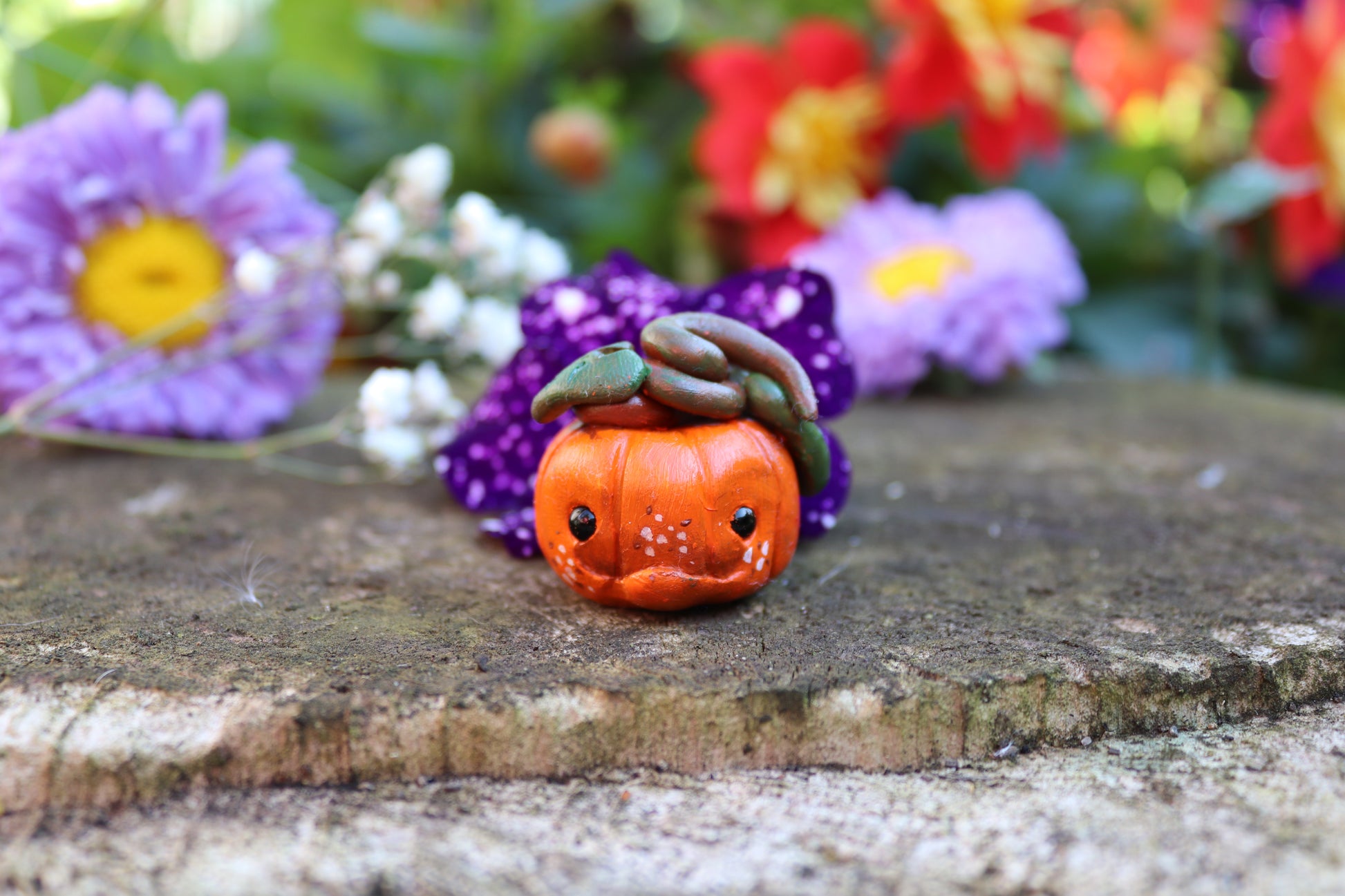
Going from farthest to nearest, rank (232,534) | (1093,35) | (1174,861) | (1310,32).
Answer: (1093,35) < (1310,32) < (232,534) < (1174,861)

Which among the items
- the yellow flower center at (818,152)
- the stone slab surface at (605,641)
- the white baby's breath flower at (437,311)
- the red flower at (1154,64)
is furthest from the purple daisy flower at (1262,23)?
the white baby's breath flower at (437,311)

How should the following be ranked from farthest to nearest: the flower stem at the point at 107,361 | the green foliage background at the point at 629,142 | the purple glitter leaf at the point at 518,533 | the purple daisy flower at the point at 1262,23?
the purple daisy flower at the point at 1262,23, the green foliage background at the point at 629,142, the flower stem at the point at 107,361, the purple glitter leaf at the point at 518,533

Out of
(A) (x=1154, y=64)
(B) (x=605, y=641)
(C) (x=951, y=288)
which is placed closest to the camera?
(B) (x=605, y=641)

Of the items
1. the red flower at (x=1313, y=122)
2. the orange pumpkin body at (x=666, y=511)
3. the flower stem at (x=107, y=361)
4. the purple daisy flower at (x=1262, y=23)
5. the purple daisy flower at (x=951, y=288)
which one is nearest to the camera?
the orange pumpkin body at (x=666, y=511)

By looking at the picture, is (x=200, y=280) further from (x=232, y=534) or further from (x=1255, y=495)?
(x=1255, y=495)

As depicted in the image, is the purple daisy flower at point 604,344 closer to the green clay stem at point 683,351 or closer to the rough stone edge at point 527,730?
the green clay stem at point 683,351

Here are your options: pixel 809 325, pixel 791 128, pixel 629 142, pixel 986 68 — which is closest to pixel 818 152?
pixel 791 128

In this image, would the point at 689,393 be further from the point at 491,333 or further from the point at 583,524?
the point at 491,333

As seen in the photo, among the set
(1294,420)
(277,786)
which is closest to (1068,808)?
(277,786)
